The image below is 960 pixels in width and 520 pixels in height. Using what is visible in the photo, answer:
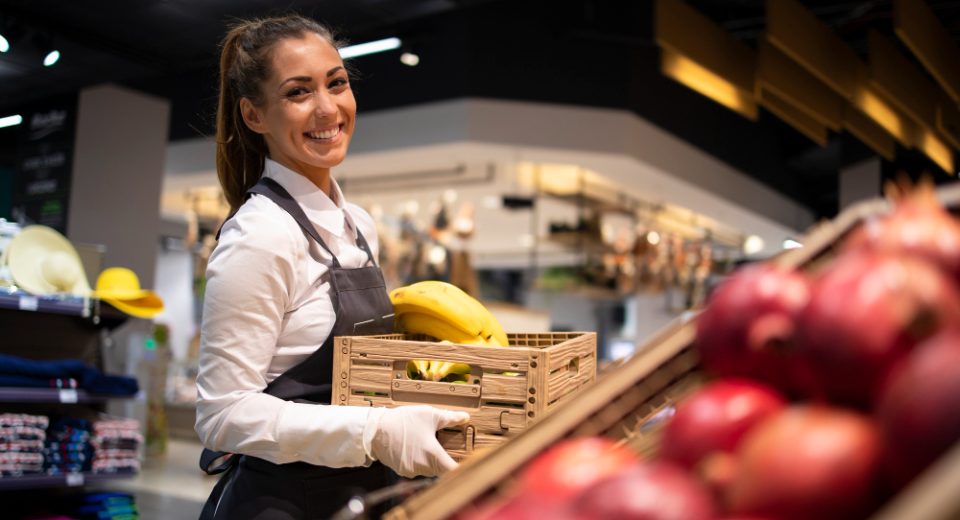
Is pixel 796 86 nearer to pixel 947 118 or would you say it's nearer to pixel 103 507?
pixel 947 118

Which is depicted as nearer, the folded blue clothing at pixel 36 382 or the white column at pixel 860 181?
the folded blue clothing at pixel 36 382

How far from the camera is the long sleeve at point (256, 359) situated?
4.81ft

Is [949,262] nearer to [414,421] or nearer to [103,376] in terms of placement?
[414,421]

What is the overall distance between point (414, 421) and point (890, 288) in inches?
38.6

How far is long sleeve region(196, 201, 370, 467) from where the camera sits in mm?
1465

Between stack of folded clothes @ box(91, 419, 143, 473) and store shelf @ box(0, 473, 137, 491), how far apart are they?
37 millimetres

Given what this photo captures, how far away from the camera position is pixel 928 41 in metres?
4.99

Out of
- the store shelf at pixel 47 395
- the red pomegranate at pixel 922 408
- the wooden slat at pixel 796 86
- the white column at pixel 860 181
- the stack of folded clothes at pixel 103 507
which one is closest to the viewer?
the red pomegranate at pixel 922 408

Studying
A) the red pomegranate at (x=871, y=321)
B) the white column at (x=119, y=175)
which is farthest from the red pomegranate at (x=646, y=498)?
the white column at (x=119, y=175)

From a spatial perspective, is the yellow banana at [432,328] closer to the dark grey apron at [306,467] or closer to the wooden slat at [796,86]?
the dark grey apron at [306,467]

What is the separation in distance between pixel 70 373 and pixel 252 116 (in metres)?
3.20

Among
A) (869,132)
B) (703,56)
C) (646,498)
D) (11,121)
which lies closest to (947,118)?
(869,132)

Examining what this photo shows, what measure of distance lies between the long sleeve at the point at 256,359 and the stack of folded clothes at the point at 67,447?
3309 millimetres

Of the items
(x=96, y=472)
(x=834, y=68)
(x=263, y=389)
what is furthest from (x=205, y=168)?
(x=263, y=389)
